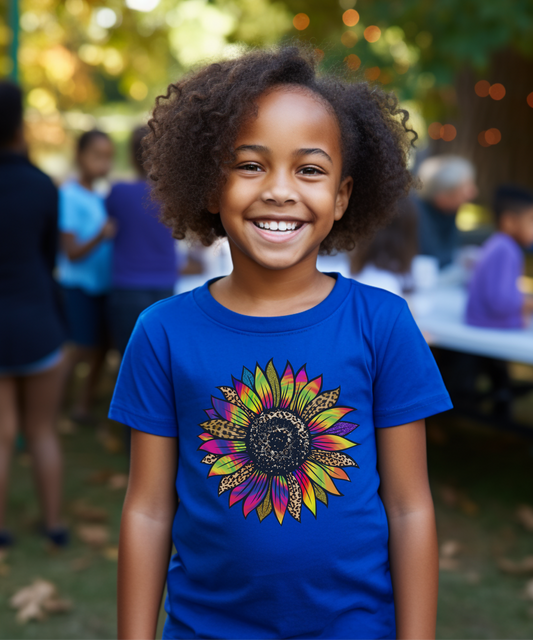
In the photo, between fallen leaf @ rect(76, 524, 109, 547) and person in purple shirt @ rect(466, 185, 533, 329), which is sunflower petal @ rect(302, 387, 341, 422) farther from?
person in purple shirt @ rect(466, 185, 533, 329)

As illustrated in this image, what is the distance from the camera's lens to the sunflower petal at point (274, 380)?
126 centimetres

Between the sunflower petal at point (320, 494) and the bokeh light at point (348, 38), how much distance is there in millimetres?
5471

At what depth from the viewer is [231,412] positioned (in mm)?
1264

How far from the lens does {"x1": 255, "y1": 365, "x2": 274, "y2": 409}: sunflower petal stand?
1.26m

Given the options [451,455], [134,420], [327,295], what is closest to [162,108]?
[327,295]

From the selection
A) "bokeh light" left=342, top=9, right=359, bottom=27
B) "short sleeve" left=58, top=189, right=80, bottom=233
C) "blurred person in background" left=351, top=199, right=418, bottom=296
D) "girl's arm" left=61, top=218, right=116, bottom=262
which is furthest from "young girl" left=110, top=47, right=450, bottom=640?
"bokeh light" left=342, top=9, right=359, bottom=27

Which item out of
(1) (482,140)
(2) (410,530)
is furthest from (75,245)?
(1) (482,140)

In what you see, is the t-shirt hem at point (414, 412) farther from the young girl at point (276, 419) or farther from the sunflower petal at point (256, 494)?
the sunflower petal at point (256, 494)

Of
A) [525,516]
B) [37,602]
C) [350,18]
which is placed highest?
[350,18]

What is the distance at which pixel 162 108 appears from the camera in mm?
1449

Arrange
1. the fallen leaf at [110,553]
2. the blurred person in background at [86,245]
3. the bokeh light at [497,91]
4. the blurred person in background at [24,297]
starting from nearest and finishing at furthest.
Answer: the blurred person in background at [24,297] → the fallen leaf at [110,553] → the blurred person in background at [86,245] → the bokeh light at [497,91]

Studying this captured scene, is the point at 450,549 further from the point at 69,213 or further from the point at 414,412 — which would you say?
the point at 69,213

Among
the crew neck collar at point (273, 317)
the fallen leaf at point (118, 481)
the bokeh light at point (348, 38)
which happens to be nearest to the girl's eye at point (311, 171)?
the crew neck collar at point (273, 317)

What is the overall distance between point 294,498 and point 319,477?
0.06 m
